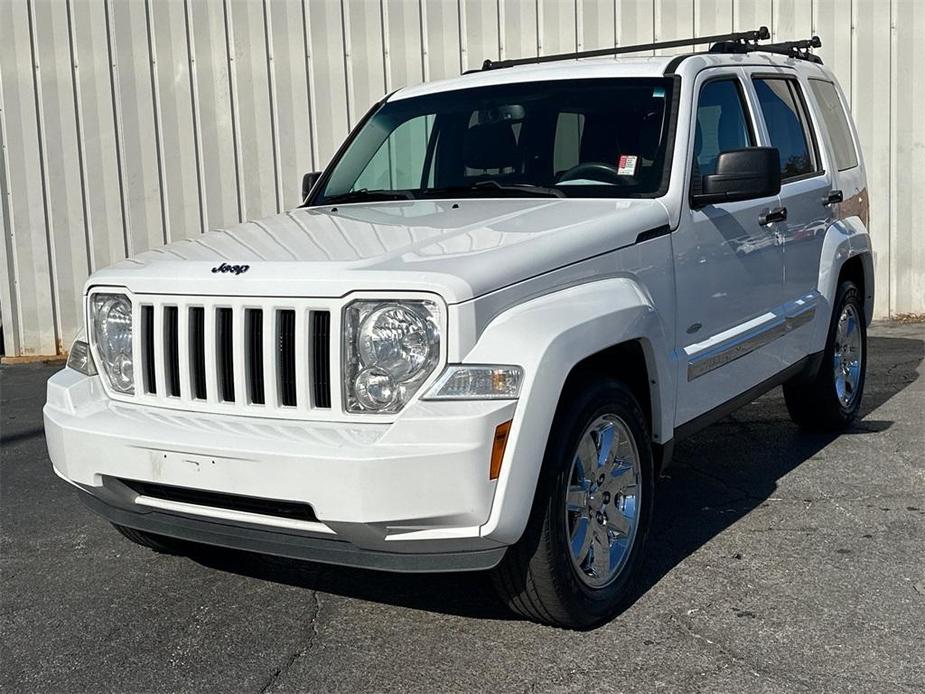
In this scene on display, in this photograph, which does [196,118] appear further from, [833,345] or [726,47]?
[833,345]

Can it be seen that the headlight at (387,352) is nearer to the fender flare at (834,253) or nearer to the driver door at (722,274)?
the driver door at (722,274)

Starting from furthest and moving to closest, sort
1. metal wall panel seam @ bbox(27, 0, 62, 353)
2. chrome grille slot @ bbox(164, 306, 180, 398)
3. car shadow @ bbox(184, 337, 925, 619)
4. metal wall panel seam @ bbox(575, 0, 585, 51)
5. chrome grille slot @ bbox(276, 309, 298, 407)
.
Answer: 1. metal wall panel seam @ bbox(575, 0, 585, 51)
2. metal wall panel seam @ bbox(27, 0, 62, 353)
3. car shadow @ bbox(184, 337, 925, 619)
4. chrome grille slot @ bbox(164, 306, 180, 398)
5. chrome grille slot @ bbox(276, 309, 298, 407)

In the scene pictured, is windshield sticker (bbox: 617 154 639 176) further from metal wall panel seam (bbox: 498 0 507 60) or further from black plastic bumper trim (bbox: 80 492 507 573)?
metal wall panel seam (bbox: 498 0 507 60)

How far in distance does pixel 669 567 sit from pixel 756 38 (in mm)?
2858

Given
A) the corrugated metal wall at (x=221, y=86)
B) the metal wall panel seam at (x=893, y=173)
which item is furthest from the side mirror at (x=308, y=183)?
the metal wall panel seam at (x=893, y=173)

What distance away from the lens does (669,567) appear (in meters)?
4.34

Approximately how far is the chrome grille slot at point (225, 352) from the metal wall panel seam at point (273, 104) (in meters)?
6.55

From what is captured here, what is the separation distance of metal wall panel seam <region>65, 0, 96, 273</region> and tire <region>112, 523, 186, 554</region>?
5.80 m

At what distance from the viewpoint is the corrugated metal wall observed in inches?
389

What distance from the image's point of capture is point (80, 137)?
995 centimetres

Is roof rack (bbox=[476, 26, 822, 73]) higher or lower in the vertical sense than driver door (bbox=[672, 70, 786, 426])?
higher

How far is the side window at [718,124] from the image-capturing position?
4.78 meters

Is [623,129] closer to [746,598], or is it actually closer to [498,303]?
Result: [498,303]

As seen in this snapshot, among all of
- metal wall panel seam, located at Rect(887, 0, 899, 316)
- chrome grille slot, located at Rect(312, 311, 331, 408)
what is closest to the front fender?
chrome grille slot, located at Rect(312, 311, 331, 408)
